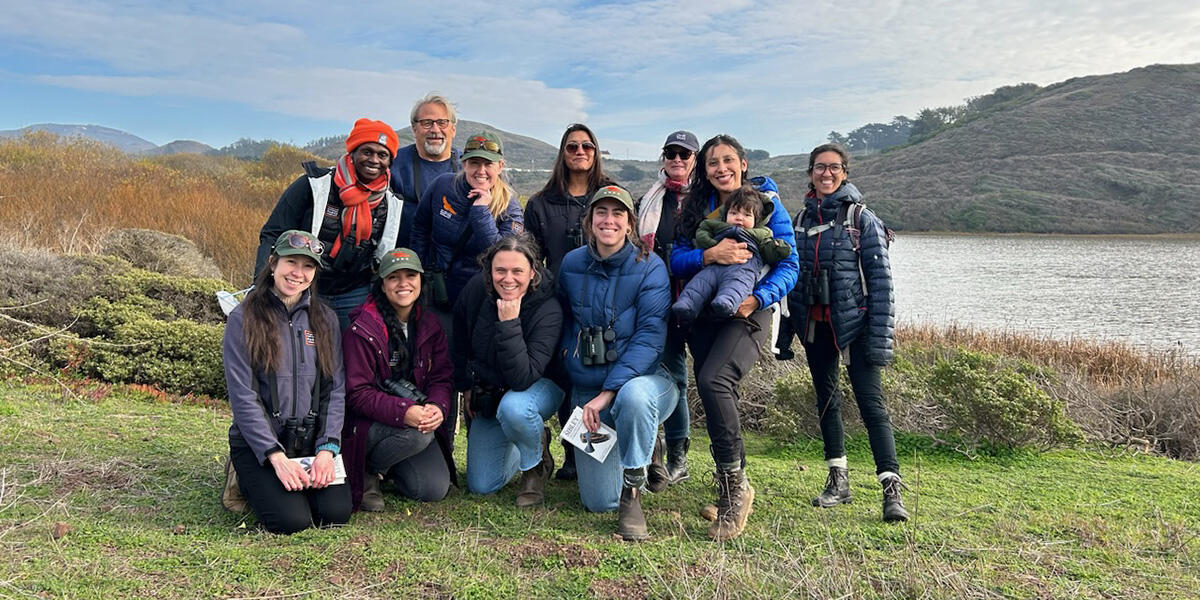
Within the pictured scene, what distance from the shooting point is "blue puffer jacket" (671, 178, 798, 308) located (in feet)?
13.4

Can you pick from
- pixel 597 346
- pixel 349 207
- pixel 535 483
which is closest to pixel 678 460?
pixel 535 483

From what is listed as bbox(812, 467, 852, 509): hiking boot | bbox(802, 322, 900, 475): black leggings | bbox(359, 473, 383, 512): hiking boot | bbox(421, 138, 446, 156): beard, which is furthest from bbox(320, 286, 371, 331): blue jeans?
bbox(812, 467, 852, 509): hiking boot

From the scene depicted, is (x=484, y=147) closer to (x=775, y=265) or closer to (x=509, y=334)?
(x=509, y=334)

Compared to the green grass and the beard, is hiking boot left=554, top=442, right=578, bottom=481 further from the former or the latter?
the beard

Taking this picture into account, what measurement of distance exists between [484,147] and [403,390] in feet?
4.93

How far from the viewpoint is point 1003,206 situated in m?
52.2

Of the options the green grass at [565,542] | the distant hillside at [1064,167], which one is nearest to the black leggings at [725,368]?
the green grass at [565,542]

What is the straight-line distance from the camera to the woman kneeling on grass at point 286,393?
3762 millimetres

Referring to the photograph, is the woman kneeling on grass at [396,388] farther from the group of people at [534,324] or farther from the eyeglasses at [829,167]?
the eyeglasses at [829,167]

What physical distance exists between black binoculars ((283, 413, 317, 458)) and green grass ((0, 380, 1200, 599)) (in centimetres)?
44

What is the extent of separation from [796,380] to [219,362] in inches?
237

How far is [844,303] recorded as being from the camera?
4105mm

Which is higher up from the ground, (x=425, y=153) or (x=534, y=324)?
(x=425, y=153)

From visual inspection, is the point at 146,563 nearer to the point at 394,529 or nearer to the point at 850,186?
the point at 394,529
